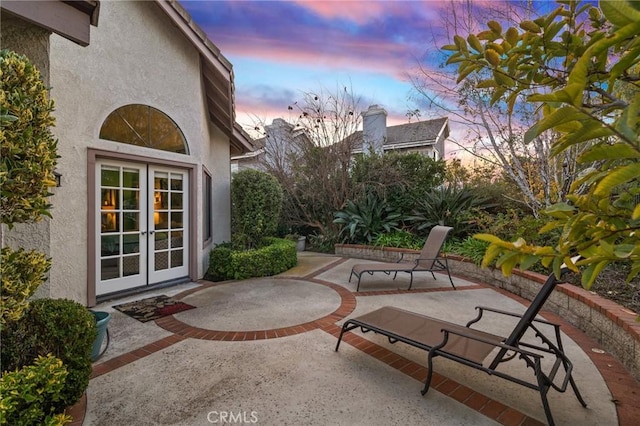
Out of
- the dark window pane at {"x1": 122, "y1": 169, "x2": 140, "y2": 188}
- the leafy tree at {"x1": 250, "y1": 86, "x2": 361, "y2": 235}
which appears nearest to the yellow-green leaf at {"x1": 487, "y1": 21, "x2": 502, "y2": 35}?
the dark window pane at {"x1": 122, "y1": 169, "x2": 140, "y2": 188}

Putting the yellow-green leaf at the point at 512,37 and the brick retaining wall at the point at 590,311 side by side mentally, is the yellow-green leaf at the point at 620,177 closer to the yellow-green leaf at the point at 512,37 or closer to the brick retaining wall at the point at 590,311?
the brick retaining wall at the point at 590,311

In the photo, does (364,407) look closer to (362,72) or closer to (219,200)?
(219,200)

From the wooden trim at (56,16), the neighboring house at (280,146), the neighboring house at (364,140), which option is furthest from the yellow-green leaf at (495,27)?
the neighboring house at (280,146)

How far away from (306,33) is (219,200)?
16.7ft

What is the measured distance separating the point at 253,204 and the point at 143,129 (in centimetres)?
315

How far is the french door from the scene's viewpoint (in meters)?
5.56

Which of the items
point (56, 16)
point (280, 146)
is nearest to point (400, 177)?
point (280, 146)

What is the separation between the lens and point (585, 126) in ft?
3.23

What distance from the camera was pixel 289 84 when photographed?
1104 centimetres

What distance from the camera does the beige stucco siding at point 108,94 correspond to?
4770 mm

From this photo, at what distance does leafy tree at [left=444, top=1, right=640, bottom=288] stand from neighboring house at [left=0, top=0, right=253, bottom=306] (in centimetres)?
445

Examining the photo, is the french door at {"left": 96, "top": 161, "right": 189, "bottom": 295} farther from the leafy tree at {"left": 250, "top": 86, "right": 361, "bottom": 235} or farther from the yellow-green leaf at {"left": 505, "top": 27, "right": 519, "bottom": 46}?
the yellow-green leaf at {"left": 505, "top": 27, "right": 519, "bottom": 46}

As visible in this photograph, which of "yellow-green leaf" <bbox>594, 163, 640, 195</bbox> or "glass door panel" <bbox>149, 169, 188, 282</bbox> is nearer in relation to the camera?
"yellow-green leaf" <bbox>594, 163, 640, 195</bbox>

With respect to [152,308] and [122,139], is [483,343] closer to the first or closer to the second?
[152,308]
